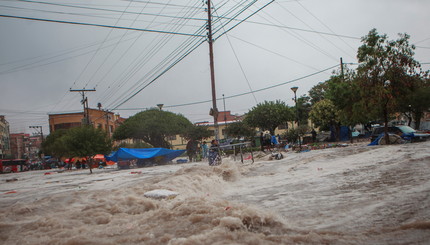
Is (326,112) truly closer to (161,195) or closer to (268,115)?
(268,115)

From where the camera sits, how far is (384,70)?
61.5 feet

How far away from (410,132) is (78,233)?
20079 millimetres

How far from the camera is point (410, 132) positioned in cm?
1994

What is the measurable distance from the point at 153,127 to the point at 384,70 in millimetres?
34446

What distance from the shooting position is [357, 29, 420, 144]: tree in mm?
18438

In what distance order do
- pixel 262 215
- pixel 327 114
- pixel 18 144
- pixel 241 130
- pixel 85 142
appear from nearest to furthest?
pixel 262 215 → pixel 85 142 → pixel 327 114 → pixel 241 130 → pixel 18 144

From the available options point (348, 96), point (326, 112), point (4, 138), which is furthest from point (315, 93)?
point (4, 138)

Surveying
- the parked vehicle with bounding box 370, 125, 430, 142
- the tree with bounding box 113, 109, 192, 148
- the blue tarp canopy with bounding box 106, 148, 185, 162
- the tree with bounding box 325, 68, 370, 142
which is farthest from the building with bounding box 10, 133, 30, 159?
the parked vehicle with bounding box 370, 125, 430, 142

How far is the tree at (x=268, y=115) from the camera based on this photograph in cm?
4350

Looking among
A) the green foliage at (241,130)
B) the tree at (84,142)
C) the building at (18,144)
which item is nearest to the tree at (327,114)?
the green foliage at (241,130)

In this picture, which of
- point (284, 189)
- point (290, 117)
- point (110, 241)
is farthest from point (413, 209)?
point (290, 117)

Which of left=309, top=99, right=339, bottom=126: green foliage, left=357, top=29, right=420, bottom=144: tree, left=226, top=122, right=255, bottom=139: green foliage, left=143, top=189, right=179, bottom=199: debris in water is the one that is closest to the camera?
left=143, top=189, right=179, bottom=199: debris in water

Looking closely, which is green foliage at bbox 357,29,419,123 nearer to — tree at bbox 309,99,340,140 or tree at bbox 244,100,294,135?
tree at bbox 309,99,340,140

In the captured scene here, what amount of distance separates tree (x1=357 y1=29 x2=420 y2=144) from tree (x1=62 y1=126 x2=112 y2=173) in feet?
66.2
